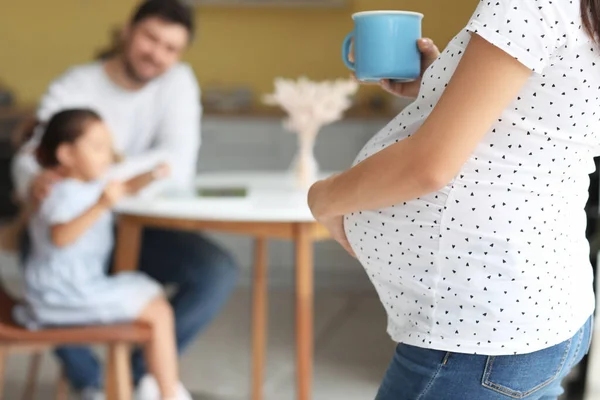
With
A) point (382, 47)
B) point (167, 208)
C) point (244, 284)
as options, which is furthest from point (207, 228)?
point (244, 284)

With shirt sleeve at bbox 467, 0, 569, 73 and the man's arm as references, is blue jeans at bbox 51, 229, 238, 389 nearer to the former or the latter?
the man's arm

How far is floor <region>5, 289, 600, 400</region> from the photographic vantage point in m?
2.88

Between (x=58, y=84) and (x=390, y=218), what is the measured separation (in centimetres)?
192

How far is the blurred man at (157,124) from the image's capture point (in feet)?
8.23

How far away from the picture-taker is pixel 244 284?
4340 millimetres

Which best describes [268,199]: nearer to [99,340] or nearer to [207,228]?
[207,228]

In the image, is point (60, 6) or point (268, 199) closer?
point (268, 199)

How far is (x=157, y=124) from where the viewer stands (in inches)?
105

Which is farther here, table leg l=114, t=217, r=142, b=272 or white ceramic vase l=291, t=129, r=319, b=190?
white ceramic vase l=291, t=129, r=319, b=190

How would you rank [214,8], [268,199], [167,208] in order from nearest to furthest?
[167,208]
[268,199]
[214,8]

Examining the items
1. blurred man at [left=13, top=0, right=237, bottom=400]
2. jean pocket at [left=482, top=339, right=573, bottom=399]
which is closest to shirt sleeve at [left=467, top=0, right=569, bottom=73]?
jean pocket at [left=482, top=339, right=573, bottom=399]

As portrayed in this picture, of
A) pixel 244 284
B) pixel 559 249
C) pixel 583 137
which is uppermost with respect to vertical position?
pixel 583 137

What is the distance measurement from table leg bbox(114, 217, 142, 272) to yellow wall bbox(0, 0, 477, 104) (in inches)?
98.2

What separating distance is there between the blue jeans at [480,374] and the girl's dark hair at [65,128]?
1.28 meters
